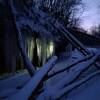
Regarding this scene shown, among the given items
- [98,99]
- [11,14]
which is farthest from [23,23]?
[98,99]

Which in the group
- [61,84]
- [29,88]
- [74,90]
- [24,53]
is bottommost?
[74,90]

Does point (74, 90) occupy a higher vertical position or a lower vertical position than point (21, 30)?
lower

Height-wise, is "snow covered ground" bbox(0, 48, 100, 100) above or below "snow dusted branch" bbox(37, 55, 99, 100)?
below

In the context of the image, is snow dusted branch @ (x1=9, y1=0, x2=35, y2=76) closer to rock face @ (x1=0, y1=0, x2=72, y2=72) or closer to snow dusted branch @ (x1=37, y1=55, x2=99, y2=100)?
rock face @ (x1=0, y1=0, x2=72, y2=72)

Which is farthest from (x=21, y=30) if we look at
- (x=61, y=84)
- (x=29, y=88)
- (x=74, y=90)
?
(x=29, y=88)

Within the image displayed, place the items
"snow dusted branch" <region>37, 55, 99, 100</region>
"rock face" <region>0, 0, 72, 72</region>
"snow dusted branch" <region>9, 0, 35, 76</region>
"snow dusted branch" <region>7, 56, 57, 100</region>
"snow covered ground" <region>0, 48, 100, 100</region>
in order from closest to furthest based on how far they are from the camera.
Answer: "snow dusted branch" <region>7, 56, 57, 100</region>
"snow dusted branch" <region>37, 55, 99, 100</region>
"snow dusted branch" <region>9, 0, 35, 76</region>
"snow covered ground" <region>0, 48, 100, 100</region>
"rock face" <region>0, 0, 72, 72</region>

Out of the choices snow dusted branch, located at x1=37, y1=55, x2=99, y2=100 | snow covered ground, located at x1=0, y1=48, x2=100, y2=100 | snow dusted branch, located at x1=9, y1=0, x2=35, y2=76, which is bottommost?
snow covered ground, located at x1=0, y1=48, x2=100, y2=100

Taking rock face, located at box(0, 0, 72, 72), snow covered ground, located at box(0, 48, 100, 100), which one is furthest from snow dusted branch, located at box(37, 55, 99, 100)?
rock face, located at box(0, 0, 72, 72)

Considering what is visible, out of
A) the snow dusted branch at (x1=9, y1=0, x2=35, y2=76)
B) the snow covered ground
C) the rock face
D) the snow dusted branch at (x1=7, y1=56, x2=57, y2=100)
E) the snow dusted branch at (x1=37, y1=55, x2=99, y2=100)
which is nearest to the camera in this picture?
the snow dusted branch at (x1=7, y1=56, x2=57, y2=100)

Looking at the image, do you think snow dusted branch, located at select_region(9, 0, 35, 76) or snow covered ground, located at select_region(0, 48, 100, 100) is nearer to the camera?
snow dusted branch, located at select_region(9, 0, 35, 76)

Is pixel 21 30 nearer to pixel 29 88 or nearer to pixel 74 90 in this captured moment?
pixel 74 90

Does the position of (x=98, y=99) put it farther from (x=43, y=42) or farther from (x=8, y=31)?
(x=43, y=42)

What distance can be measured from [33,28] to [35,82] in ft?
17.0

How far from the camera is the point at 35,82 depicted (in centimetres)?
443
